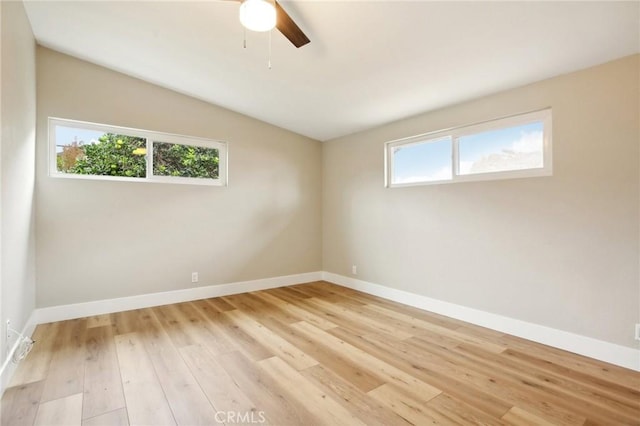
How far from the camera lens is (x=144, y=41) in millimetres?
2770

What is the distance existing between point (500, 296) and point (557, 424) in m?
1.45

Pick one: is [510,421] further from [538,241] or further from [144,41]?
[144,41]

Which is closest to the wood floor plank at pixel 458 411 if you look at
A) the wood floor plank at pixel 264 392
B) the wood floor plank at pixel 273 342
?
the wood floor plank at pixel 264 392

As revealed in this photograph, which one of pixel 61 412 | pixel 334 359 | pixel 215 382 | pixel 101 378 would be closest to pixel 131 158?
pixel 101 378

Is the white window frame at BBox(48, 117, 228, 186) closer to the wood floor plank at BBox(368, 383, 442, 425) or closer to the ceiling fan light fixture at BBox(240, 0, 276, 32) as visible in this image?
the ceiling fan light fixture at BBox(240, 0, 276, 32)

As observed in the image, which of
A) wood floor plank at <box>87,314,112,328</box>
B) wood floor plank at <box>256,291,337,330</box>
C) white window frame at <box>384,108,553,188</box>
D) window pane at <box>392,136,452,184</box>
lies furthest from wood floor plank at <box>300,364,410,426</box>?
window pane at <box>392,136,452,184</box>

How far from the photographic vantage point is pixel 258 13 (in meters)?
1.78

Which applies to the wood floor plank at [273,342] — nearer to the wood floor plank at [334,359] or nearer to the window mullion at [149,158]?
the wood floor plank at [334,359]

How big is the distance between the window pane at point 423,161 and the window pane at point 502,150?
190 mm

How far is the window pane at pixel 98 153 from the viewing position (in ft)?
10.6

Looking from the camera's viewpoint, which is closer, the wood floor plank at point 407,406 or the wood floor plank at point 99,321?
the wood floor plank at point 407,406

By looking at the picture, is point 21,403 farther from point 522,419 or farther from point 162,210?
point 522,419

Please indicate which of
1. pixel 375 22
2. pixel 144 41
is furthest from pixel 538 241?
pixel 144 41

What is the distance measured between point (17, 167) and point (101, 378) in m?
1.72
